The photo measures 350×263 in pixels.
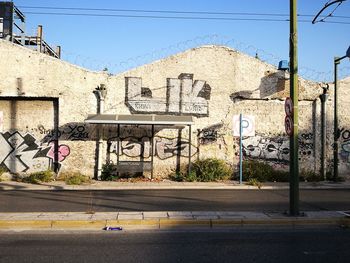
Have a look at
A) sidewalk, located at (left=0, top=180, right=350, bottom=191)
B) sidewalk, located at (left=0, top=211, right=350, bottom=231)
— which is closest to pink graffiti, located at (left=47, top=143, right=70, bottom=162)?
sidewalk, located at (left=0, top=180, right=350, bottom=191)

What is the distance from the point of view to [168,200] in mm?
13766

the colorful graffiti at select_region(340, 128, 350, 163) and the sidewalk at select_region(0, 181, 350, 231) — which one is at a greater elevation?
the colorful graffiti at select_region(340, 128, 350, 163)

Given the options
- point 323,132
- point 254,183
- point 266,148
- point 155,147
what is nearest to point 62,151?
point 155,147

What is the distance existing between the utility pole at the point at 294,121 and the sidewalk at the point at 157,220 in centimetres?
43

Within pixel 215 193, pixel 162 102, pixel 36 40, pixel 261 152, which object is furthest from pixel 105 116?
pixel 36 40

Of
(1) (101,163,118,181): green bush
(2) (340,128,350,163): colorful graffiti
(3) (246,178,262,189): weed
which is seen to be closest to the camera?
(3) (246,178,262,189): weed

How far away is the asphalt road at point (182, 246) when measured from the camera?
7284 millimetres

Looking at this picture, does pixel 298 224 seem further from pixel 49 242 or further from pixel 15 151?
pixel 15 151

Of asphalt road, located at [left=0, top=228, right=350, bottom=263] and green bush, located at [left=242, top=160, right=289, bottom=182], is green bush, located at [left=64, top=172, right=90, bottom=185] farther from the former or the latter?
asphalt road, located at [left=0, top=228, right=350, bottom=263]

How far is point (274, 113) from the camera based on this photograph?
20.7 m

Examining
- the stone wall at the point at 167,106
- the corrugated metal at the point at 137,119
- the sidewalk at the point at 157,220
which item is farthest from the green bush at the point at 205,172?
the sidewalk at the point at 157,220

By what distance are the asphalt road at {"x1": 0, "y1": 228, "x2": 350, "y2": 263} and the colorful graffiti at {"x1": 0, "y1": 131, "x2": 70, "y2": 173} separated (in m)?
10.8

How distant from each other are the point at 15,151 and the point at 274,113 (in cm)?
1142

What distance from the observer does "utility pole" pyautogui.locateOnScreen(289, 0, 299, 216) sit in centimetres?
1074
